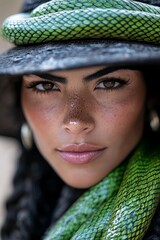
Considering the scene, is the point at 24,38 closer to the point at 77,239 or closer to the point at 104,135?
the point at 104,135

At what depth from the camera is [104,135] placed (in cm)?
139

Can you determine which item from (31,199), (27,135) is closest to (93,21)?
(27,135)

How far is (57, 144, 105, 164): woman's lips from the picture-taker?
55.4 inches

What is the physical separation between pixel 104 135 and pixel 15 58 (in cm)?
31

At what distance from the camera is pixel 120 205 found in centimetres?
130

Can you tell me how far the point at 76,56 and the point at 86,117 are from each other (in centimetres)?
25

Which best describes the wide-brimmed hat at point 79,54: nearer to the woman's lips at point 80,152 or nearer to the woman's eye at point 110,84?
the woman's eye at point 110,84

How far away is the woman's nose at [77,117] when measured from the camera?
1.32 metres

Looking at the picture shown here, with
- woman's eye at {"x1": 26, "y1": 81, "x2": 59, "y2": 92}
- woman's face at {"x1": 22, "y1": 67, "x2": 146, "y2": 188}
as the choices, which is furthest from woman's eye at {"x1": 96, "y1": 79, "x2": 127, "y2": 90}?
woman's eye at {"x1": 26, "y1": 81, "x2": 59, "y2": 92}

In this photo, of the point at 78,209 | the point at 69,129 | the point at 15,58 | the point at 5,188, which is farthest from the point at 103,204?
the point at 5,188

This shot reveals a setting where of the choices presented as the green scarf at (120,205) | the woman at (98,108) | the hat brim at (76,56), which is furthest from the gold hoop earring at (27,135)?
the hat brim at (76,56)

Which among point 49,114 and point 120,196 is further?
point 49,114

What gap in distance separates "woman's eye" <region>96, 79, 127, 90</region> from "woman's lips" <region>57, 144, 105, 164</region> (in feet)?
0.50

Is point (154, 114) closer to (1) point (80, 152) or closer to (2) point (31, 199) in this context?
(1) point (80, 152)
